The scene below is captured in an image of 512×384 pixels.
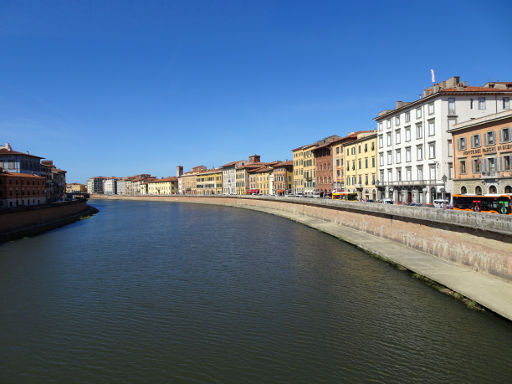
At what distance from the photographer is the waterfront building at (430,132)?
4653cm

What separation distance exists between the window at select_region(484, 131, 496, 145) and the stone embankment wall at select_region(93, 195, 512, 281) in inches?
563

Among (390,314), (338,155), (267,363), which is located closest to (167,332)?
(267,363)

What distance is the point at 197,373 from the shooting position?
12.3m

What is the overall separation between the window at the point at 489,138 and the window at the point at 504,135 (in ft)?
3.07

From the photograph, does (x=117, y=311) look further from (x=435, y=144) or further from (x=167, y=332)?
(x=435, y=144)

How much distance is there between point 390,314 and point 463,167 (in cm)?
3215

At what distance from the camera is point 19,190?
6944cm

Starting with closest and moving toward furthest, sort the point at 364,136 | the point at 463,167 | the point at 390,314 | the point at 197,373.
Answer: the point at 197,373 → the point at 390,314 → the point at 463,167 → the point at 364,136

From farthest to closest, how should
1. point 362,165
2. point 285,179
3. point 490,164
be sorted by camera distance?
1. point 285,179
2. point 362,165
3. point 490,164

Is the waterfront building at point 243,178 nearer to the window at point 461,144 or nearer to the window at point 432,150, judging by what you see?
the window at point 432,150

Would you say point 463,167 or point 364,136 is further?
point 364,136

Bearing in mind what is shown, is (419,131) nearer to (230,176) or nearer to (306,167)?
(306,167)

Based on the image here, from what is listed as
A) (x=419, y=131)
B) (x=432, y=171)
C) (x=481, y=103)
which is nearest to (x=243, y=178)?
(x=419, y=131)

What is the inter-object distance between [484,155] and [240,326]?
35717 mm
